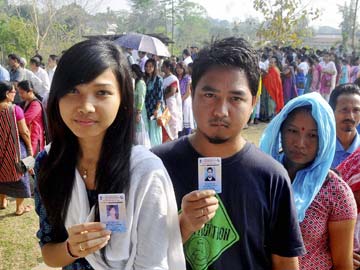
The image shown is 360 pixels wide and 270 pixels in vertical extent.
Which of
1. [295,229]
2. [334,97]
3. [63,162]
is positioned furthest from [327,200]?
[334,97]

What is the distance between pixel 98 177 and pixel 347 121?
81.6 inches

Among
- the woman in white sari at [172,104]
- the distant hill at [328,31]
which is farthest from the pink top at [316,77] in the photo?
the distant hill at [328,31]

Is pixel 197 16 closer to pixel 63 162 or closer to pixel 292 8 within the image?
pixel 292 8

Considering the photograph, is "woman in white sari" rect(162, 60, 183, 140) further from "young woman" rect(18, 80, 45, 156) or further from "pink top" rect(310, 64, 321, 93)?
"pink top" rect(310, 64, 321, 93)

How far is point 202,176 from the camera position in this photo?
140 centimetres

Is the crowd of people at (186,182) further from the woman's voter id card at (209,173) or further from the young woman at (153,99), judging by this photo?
the young woman at (153,99)

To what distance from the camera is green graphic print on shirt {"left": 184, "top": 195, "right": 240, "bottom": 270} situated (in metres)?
1.51

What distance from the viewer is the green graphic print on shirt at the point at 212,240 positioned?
4.96 feet

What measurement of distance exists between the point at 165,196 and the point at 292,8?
17.8 metres

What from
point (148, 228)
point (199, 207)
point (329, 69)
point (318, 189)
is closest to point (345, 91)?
point (318, 189)

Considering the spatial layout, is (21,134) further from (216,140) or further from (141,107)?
(216,140)

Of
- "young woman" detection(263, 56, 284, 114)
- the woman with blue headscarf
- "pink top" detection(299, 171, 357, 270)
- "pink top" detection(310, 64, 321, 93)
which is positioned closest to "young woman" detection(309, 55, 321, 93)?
"pink top" detection(310, 64, 321, 93)

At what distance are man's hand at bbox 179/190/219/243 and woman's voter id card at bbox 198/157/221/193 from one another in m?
0.04

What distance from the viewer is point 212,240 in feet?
5.03
